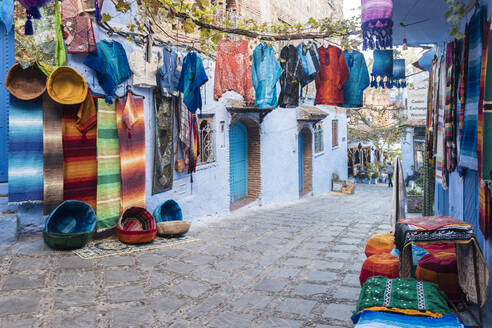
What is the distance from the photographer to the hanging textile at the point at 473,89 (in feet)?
11.5

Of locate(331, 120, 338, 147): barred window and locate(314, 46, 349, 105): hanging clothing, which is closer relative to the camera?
locate(314, 46, 349, 105): hanging clothing

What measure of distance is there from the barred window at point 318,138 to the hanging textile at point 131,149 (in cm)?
1095

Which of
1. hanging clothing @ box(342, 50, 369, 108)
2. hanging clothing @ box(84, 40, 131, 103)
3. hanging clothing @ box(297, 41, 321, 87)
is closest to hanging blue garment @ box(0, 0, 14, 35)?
hanging clothing @ box(84, 40, 131, 103)

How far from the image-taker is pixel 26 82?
5.97 metres

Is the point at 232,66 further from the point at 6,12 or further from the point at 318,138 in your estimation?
the point at 318,138

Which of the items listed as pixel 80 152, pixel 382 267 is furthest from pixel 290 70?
pixel 382 267

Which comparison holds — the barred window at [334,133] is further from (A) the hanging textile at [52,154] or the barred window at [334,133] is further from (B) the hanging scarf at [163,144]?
(A) the hanging textile at [52,154]

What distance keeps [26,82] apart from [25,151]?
1018 mm

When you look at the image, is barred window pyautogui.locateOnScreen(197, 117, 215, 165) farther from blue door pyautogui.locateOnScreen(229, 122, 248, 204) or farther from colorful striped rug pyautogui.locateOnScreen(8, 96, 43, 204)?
colorful striped rug pyautogui.locateOnScreen(8, 96, 43, 204)

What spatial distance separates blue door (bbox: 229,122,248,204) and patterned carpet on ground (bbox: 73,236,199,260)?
4612 mm

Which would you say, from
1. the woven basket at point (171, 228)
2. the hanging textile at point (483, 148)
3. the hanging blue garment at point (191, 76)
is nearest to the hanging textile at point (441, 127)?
the hanging textile at point (483, 148)

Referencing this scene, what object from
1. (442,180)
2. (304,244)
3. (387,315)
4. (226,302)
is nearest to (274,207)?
(304,244)

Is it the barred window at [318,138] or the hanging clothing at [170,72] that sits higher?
the hanging clothing at [170,72]

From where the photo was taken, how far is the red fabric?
4059 millimetres
